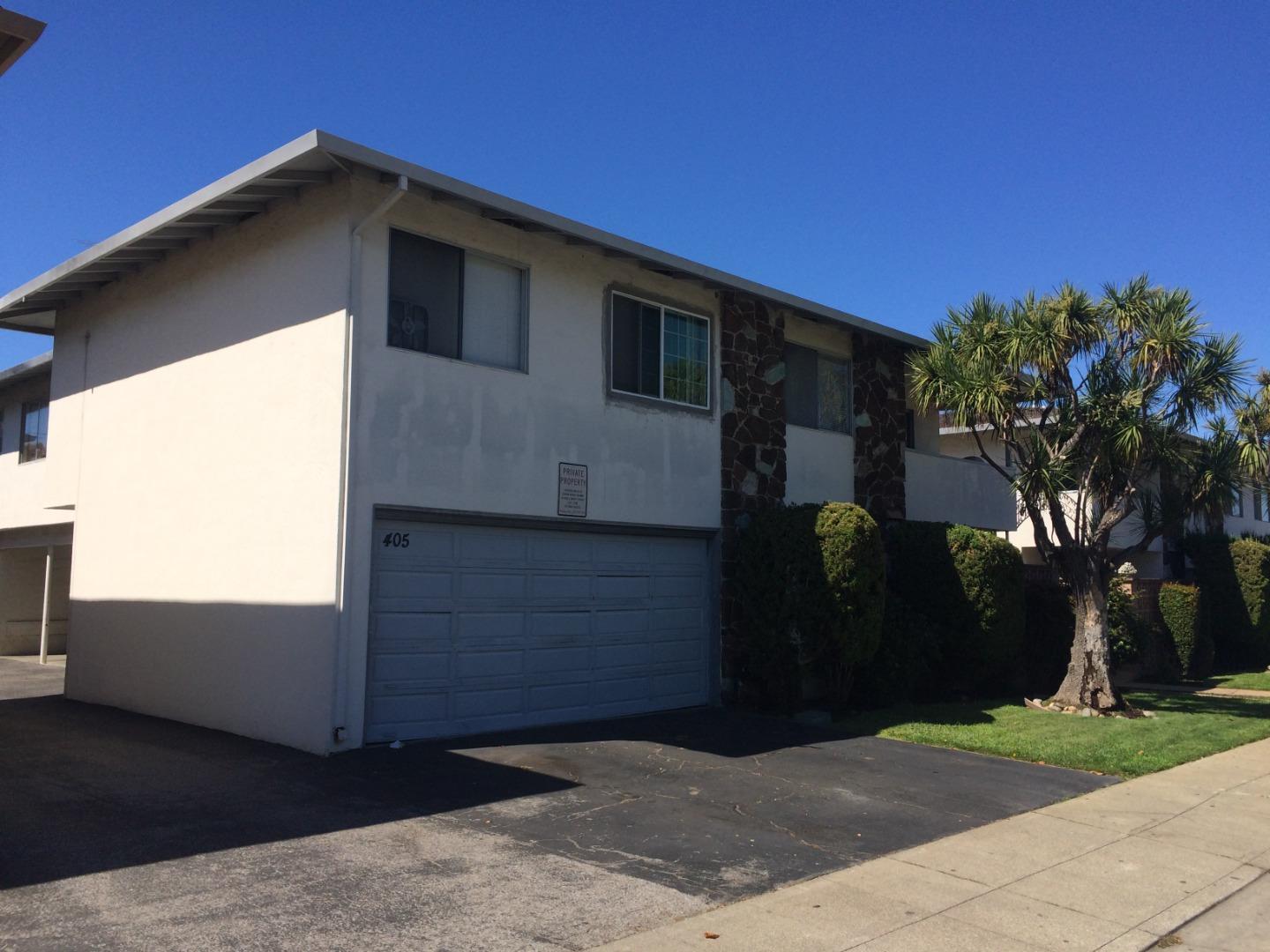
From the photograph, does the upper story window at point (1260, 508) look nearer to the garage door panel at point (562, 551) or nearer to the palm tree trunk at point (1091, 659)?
the palm tree trunk at point (1091, 659)

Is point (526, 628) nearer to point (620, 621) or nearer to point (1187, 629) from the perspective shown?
point (620, 621)

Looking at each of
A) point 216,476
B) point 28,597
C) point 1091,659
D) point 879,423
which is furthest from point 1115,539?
point 28,597

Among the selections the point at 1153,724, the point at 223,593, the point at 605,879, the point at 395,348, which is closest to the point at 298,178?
the point at 395,348

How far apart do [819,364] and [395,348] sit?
7844 mm

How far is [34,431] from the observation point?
803 inches

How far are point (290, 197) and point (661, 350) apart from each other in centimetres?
482

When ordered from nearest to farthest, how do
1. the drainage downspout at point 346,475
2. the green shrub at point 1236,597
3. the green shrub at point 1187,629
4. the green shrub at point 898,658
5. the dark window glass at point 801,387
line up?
the drainage downspout at point 346,475, the green shrub at point 898,658, the dark window glass at point 801,387, the green shrub at point 1187,629, the green shrub at point 1236,597

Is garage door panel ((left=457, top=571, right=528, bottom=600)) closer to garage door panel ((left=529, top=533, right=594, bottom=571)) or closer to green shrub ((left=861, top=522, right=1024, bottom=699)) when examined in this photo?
garage door panel ((left=529, top=533, right=594, bottom=571))

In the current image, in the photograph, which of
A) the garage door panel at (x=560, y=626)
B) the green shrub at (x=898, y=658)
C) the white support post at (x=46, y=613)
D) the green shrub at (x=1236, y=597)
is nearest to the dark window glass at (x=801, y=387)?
the green shrub at (x=898, y=658)

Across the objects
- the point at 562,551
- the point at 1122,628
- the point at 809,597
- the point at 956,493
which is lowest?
the point at 1122,628

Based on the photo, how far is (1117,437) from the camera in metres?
13.5

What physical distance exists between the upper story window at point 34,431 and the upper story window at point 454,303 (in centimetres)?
1274

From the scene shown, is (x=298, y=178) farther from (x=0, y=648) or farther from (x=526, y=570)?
(x=0, y=648)

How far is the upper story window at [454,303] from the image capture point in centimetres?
1074
